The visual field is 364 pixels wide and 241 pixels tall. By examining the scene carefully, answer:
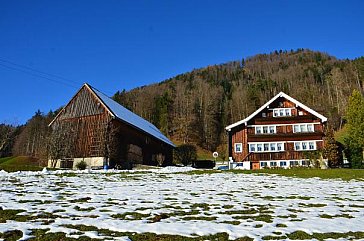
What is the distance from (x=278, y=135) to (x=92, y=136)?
22683 millimetres

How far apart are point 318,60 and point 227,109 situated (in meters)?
61.6

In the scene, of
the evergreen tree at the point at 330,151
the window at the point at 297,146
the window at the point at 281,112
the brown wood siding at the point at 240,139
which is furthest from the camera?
the window at the point at 281,112

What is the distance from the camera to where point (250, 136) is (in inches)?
1587

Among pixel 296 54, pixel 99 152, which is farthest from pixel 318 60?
pixel 99 152

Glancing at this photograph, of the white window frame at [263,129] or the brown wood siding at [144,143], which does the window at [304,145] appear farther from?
the brown wood siding at [144,143]

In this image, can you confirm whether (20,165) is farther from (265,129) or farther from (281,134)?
(281,134)

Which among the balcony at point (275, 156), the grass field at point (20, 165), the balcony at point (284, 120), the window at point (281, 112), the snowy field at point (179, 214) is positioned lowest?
the snowy field at point (179, 214)

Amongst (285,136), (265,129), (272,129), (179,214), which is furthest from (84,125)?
(179,214)

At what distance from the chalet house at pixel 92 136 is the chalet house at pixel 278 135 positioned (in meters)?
12.9

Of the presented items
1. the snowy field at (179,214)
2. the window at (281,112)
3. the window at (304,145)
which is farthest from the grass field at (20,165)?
the window at (304,145)

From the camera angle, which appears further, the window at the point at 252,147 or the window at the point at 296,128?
the window at the point at 296,128

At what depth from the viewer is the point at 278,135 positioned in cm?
3997

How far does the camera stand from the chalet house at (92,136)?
36844 mm

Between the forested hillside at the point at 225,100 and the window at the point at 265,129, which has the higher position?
the forested hillside at the point at 225,100
